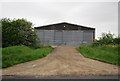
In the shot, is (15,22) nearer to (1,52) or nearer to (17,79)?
(1,52)

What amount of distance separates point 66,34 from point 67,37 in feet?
2.16

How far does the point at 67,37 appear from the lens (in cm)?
2550

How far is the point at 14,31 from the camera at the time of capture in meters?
15.3

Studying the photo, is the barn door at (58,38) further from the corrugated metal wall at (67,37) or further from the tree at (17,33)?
the tree at (17,33)

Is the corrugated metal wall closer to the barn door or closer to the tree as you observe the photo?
the barn door

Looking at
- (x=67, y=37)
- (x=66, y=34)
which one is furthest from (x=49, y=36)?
(x=67, y=37)

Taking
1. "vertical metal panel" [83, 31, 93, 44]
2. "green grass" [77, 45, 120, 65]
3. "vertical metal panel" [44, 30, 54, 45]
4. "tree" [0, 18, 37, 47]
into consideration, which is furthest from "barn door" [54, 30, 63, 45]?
"green grass" [77, 45, 120, 65]

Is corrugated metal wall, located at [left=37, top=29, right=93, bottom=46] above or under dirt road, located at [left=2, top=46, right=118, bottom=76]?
above

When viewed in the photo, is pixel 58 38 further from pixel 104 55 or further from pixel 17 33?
pixel 104 55

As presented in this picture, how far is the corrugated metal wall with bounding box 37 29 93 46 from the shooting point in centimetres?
2527

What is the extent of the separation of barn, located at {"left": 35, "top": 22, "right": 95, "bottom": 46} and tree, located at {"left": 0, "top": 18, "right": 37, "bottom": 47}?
8191mm

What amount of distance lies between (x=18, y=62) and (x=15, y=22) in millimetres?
9899

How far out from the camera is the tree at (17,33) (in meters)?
14.2

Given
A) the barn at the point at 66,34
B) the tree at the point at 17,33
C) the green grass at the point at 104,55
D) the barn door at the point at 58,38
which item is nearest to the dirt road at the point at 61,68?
the green grass at the point at 104,55
